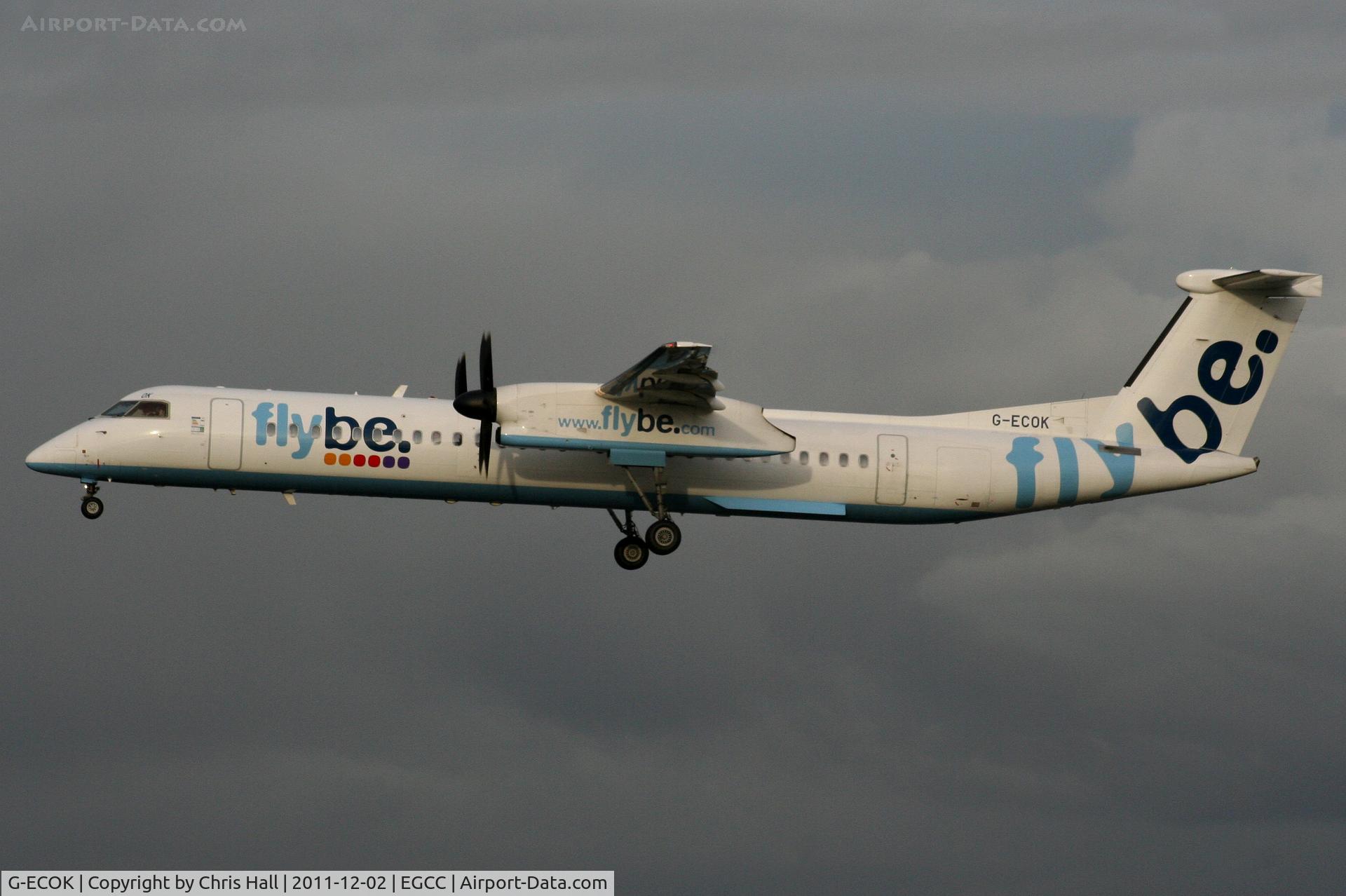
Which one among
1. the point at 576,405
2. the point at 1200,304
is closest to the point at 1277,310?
the point at 1200,304

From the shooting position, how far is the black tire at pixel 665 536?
87.0ft

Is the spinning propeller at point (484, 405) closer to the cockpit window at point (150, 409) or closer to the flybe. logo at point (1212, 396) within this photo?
the cockpit window at point (150, 409)

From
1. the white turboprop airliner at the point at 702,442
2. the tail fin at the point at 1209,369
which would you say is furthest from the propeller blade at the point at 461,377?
the tail fin at the point at 1209,369

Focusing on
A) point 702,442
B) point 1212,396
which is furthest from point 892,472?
point 1212,396

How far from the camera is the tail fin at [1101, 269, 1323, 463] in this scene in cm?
2788

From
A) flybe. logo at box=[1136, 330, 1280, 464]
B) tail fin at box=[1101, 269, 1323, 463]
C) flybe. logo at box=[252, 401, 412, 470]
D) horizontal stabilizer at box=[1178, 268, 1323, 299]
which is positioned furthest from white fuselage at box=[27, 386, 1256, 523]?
horizontal stabilizer at box=[1178, 268, 1323, 299]

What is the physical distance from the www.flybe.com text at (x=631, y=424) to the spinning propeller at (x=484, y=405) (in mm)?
1023

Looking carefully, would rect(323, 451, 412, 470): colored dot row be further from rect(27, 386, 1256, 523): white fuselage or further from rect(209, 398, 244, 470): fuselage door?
rect(209, 398, 244, 470): fuselage door

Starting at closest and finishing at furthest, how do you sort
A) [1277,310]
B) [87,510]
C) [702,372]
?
1. [702,372]
2. [87,510]
3. [1277,310]

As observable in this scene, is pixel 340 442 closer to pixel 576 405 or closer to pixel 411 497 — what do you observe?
pixel 411 497

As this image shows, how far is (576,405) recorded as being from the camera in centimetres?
2522

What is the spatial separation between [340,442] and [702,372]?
18.3 ft

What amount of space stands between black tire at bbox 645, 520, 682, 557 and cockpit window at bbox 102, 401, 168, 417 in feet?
24.7

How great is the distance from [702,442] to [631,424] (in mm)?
1086
